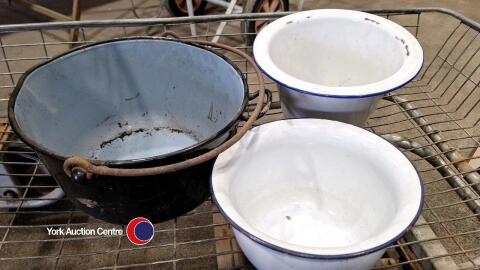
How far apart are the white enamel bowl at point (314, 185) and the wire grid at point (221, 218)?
0.21 feet

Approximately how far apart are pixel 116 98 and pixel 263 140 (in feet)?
1.15

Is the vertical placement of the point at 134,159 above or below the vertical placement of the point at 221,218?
above

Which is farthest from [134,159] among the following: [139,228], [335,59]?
[335,59]

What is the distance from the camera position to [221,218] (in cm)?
64

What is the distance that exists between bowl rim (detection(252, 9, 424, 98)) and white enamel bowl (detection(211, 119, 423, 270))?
0.14 ft

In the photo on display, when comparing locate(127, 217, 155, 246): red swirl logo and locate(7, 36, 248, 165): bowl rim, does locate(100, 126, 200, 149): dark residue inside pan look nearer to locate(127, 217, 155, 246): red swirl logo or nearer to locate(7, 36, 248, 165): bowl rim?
locate(7, 36, 248, 165): bowl rim

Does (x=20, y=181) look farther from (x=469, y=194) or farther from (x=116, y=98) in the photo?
(x=469, y=194)

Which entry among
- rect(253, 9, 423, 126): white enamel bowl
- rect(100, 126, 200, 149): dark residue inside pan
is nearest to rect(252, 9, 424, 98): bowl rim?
rect(253, 9, 423, 126): white enamel bowl

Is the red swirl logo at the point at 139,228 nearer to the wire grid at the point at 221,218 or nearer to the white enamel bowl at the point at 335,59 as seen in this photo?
the wire grid at the point at 221,218

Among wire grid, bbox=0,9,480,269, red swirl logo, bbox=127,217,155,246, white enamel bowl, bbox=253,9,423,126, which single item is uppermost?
white enamel bowl, bbox=253,9,423,126

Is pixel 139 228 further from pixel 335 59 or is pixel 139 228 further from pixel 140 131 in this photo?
pixel 335 59

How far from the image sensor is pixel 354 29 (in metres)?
0.67

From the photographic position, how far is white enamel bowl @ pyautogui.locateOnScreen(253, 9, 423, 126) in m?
0.53

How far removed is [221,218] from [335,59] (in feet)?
1.14
